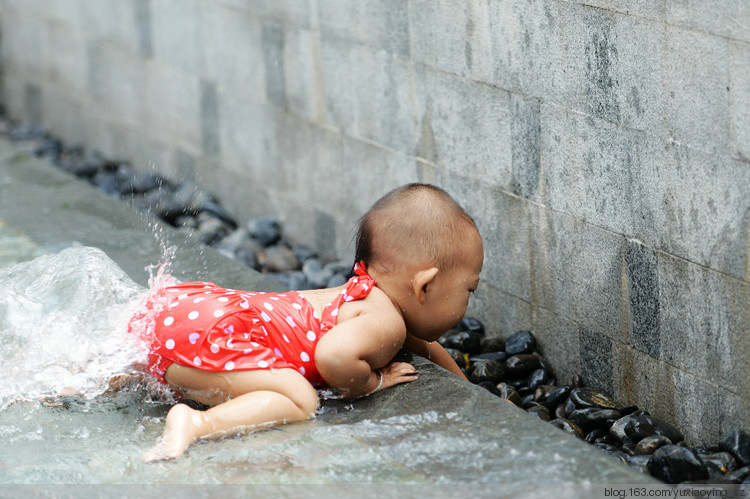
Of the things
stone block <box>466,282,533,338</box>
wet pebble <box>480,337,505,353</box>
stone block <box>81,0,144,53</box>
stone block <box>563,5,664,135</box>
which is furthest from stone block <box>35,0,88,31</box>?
stone block <box>563,5,664,135</box>

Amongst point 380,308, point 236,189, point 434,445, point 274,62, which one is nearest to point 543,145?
point 380,308

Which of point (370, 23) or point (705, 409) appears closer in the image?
point (705, 409)

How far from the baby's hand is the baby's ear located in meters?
0.29

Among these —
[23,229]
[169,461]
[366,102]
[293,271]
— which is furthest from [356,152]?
[169,461]

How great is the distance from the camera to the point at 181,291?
3889mm

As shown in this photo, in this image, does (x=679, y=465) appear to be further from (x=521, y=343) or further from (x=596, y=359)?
(x=521, y=343)

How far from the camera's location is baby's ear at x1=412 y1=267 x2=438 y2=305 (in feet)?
11.9

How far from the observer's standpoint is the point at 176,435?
3.36 m

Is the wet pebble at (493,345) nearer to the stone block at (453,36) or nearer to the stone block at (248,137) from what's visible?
the stone block at (453,36)

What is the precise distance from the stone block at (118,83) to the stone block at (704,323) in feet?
16.2

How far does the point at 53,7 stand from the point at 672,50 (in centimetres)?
641

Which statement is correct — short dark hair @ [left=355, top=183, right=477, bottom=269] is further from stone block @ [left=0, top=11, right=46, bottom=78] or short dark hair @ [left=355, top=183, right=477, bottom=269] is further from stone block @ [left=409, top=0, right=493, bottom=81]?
stone block @ [left=0, top=11, right=46, bottom=78]

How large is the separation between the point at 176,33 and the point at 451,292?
412cm

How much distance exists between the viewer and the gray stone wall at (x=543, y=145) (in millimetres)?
3602
